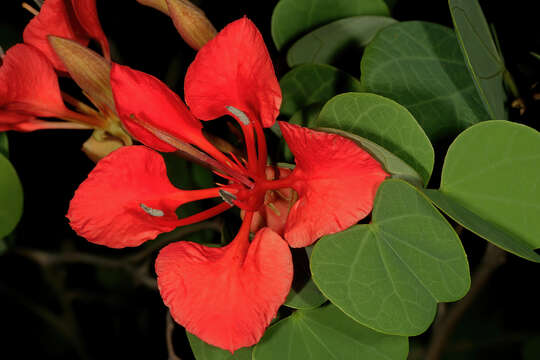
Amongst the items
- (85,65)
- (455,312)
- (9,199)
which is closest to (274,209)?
(85,65)

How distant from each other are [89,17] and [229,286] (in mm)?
401

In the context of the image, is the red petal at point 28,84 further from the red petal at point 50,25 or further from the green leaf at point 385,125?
the green leaf at point 385,125

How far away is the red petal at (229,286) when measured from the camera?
63cm

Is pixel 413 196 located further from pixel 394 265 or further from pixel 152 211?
pixel 152 211

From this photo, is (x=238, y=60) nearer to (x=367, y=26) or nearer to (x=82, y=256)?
(x=367, y=26)

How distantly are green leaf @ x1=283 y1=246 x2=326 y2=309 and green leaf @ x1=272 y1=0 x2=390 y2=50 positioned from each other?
1.10 ft

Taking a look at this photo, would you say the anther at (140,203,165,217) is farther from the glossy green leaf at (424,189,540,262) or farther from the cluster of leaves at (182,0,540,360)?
the glossy green leaf at (424,189,540,262)

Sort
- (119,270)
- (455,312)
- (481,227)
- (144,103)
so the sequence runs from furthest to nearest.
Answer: (119,270) < (455,312) < (144,103) < (481,227)

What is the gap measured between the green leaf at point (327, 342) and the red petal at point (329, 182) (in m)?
0.16

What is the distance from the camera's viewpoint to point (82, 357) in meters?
1.53

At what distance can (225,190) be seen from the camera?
0.68 m

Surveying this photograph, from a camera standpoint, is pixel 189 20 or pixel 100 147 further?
pixel 100 147

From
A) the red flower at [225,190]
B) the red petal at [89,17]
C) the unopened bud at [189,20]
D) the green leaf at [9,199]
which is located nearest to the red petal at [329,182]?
the red flower at [225,190]

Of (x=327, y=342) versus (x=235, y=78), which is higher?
(x=235, y=78)
